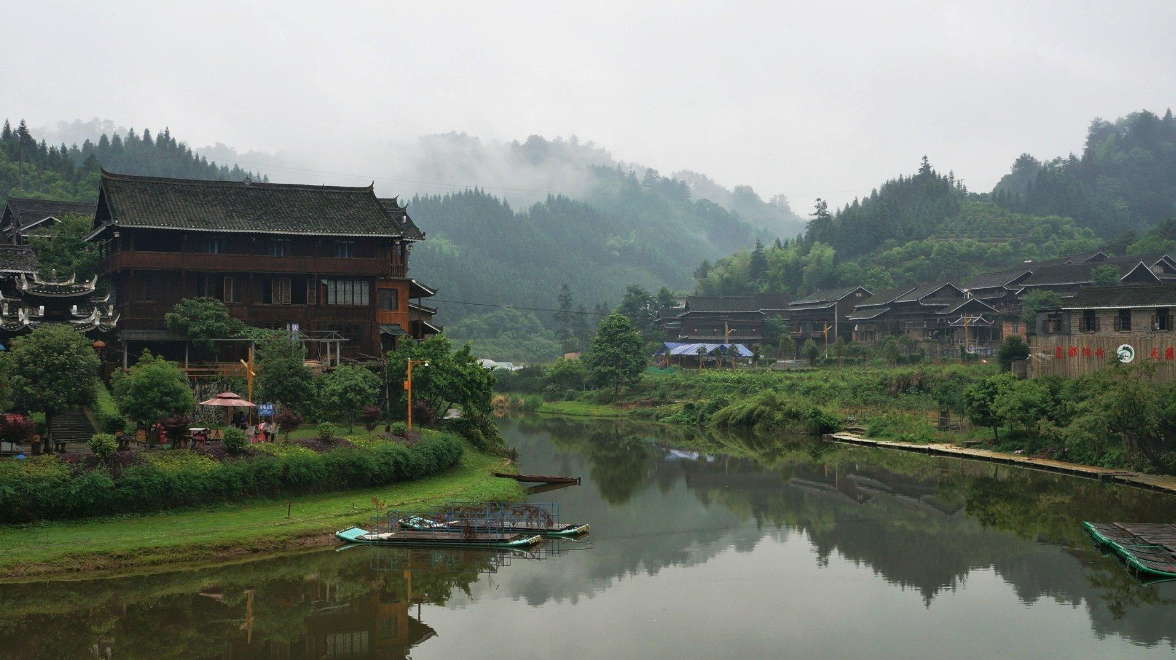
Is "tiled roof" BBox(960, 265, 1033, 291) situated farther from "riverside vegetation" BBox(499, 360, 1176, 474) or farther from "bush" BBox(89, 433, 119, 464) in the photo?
"bush" BBox(89, 433, 119, 464)

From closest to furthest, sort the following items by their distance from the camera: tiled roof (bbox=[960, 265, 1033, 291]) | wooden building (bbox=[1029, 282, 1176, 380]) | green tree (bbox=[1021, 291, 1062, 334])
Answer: wooden building (bbox=[1029, 282, 1176, 380]) → green tree (bbox=[1021, 291, 1062, 334]) → tiled roof (bbox=[960, 265, 1033, 291])

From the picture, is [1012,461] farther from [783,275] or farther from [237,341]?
[783,275]

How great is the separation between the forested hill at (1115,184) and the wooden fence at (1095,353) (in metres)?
94.8

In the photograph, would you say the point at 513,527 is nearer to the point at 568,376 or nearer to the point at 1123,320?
the point at 1123,320

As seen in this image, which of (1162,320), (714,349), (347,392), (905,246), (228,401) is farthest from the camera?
(905,246)

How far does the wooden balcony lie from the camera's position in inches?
1736

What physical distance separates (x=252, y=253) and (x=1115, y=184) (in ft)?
530

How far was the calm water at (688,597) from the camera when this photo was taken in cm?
2059

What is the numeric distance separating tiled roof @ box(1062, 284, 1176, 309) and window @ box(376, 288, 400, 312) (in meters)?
34.3

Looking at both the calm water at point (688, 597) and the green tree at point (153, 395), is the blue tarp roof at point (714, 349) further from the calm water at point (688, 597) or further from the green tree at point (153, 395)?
the green tree at point (153, 395)

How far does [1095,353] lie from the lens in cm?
4478

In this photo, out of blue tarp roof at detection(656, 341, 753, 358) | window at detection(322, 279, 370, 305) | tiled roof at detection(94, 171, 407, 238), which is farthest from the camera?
blue tarp roof at detection(656, 341, 753, 358)

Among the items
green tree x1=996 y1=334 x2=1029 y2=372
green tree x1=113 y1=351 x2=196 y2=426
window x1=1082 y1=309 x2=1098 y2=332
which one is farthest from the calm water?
green tree x1=996 y1=334 x2=1029 y2=372

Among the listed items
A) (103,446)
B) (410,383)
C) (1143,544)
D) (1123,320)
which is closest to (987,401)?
(1123,320)
